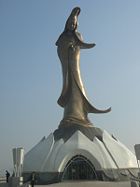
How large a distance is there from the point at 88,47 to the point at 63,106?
5852 mm

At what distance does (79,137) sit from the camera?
2502cm

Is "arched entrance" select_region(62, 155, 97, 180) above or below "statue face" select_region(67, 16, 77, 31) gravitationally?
below

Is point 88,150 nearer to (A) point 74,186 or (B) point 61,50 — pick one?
(A) point 74,186

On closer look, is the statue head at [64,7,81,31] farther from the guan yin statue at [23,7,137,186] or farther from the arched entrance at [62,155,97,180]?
the arched entrance at [62,155,97,180]

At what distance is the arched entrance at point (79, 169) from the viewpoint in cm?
2350

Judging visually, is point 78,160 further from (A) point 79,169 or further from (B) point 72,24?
(B) point 72,24

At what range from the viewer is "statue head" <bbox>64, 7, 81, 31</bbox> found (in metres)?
29.8

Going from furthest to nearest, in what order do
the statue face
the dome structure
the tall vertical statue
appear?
the statue face < the tall vertical statue < the dome structure

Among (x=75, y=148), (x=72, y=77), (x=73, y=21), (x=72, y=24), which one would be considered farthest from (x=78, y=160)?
(x=73, y=21)

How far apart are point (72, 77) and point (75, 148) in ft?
23.7

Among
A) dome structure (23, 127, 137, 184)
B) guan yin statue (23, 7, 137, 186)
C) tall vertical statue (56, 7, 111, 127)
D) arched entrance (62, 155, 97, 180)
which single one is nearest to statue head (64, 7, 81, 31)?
tall vertical statue (56, 7, 111, 127)

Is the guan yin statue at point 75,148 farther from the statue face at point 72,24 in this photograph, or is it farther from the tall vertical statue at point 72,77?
the statue face at point 72,24

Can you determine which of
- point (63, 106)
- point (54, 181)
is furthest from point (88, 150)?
point (63, 106)

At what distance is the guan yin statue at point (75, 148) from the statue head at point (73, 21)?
0.82 metres
